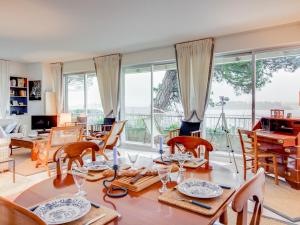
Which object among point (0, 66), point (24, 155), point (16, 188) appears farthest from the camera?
point (0, 66)

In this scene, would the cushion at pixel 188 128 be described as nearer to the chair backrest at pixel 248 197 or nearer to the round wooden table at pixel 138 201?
the round wooden table at pixel 138 201

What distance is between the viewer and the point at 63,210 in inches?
43.7

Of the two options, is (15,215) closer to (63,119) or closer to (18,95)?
(63,119)

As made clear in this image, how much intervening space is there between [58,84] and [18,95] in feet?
4.50

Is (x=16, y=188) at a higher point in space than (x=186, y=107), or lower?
lower

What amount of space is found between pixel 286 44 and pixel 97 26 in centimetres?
327

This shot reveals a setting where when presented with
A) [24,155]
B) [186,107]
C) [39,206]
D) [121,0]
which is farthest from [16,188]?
[186,107]

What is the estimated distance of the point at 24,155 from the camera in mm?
5410

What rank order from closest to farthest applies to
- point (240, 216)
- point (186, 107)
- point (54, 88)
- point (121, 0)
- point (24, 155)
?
point (240, 216)
point (121, 0)
point (186, 107)
point (24, 155)
point (54, 88)

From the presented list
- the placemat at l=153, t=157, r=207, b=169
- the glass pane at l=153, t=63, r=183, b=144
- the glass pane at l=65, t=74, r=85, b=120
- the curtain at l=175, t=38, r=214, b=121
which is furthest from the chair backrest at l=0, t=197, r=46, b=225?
the glass pane at l=65, t=74, r=85, b=120

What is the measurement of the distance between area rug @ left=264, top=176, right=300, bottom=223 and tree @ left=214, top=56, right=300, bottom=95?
190 centimetres

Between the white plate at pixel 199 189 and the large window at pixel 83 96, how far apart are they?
5.73m

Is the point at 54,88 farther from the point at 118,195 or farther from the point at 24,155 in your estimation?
the point at 118,195

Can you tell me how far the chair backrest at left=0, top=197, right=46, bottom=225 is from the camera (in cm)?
77
